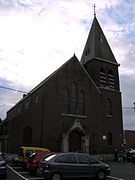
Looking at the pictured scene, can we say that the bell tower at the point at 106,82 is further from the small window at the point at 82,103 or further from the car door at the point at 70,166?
the car door at the point at 70,166

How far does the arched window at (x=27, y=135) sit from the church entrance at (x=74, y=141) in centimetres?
533

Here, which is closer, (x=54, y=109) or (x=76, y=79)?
(x=54, y=109)

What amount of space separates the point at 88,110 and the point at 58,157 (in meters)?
22.2

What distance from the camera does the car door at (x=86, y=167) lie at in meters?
13.5

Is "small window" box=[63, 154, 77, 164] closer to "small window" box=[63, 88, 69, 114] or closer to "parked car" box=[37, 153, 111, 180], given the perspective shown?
"parked car" box=[37, 153, 111, 180]

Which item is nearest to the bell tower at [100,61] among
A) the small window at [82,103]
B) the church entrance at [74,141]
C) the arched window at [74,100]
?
the small window at [82,103]

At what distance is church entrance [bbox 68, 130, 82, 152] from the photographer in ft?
109

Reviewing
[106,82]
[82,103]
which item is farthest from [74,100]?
[106,82]

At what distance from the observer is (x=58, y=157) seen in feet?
44.1

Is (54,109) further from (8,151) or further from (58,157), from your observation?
(58,157)

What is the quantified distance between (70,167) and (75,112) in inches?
829

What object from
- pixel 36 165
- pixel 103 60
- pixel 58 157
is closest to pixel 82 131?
pixel 103 60

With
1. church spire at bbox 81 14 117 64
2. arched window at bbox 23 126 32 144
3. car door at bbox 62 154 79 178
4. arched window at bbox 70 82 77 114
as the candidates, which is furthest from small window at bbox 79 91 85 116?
car door at bbox 62 154 79 178

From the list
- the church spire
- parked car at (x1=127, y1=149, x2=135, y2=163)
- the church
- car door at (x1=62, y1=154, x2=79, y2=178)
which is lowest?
parked car at (x1=127, y1=149, x2=135, y2=163)
